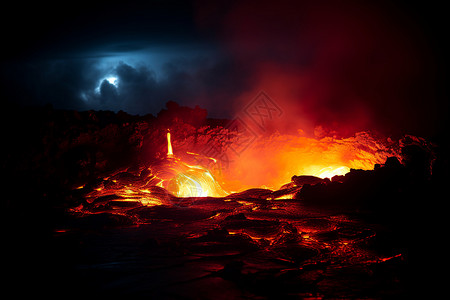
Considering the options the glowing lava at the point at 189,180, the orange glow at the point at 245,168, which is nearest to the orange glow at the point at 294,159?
the orange glow at the point at 245,168

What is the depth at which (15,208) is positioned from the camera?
6883mm

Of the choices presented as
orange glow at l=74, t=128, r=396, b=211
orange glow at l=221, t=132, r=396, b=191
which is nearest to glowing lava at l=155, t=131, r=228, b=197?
orange glow at l=74, t=128, r=396, b=211

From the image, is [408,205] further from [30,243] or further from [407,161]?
[30,243]

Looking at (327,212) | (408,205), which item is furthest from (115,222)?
(408,205)

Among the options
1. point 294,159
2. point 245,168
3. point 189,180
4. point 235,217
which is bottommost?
point 235,217

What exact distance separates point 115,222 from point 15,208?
131 inches

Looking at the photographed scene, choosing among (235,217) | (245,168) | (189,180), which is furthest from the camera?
(245,168)

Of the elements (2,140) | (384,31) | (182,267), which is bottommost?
(182,267)

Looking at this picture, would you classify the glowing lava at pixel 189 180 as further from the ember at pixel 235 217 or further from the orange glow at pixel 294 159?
the orange glow at pixel 294 159

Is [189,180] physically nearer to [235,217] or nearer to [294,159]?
[294,159]

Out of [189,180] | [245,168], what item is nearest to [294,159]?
[245,168]

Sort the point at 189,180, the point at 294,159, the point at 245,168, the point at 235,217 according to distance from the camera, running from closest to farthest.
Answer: the point at 235,217
the point at 189,180
the point at 294,159
the point at 245,168

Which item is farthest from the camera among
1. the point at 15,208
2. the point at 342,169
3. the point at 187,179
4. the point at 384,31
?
the point at 342,169

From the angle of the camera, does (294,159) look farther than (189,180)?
Yes
